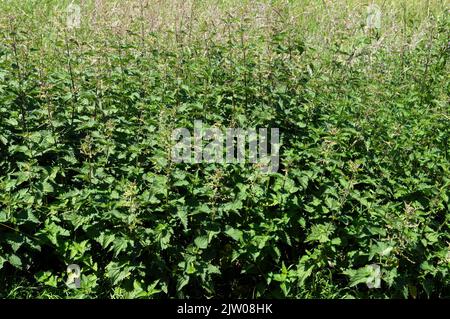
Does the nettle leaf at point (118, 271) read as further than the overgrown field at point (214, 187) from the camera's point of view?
No

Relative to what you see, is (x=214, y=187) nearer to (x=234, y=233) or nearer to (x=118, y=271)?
(x=234, y=233)

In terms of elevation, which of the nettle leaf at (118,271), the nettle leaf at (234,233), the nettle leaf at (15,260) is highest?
the nettle leaf at (234,233)

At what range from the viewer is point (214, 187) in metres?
3.42

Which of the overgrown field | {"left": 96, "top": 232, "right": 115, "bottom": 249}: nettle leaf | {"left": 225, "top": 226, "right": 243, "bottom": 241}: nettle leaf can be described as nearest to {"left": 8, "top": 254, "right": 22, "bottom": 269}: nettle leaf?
the overgrown field

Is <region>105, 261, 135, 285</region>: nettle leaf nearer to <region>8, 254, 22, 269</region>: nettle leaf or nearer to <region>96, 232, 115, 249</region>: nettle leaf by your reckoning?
<region>96, 232, 115, 249</region>: nettle leaf

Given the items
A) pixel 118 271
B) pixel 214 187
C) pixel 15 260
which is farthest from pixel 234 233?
pixel 15 260

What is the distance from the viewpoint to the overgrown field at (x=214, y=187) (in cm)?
327

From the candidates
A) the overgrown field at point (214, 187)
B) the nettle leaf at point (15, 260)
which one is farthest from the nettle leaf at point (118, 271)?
the nettle leaf at point (15, 260)

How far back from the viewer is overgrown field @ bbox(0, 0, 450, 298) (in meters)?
3.27

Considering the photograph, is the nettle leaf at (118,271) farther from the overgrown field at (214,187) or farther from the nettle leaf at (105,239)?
the nettle leaf at (105,239)

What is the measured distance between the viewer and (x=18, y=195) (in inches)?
129

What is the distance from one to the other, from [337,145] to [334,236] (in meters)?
0.72

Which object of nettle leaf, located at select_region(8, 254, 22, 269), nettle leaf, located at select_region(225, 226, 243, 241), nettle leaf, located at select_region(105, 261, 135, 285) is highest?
nettle leaf, located at select_region(225, 226, 243, 241)
